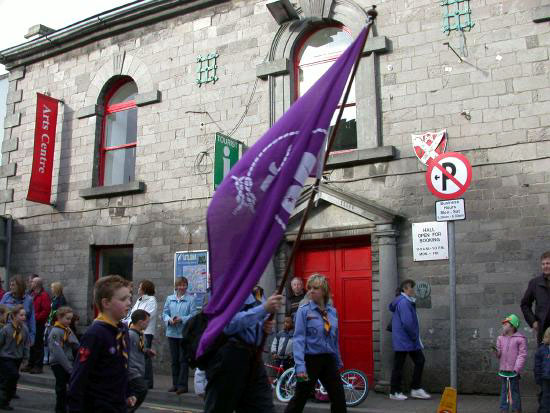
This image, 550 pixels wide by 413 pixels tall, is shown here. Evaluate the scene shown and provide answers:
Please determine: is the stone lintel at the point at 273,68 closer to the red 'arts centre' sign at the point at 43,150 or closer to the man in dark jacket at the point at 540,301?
the red 'arts centre' sign at the point at 43,150

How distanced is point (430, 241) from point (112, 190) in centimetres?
716

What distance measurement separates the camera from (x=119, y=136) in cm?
1470

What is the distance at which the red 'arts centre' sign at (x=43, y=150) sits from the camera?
1464cm

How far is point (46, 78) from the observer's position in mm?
15836

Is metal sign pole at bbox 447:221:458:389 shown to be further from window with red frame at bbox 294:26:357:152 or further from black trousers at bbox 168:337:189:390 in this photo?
window with red frame at bbox 294:26:357:152

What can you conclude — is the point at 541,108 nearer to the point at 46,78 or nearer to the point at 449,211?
the point at 449,211

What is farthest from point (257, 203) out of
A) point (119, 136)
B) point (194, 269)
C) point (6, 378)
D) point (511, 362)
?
point (119, 136)

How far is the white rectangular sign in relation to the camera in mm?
10008

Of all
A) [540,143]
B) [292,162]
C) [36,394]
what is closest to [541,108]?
[540,143]

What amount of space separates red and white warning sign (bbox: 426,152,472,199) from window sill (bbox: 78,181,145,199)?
7366 mm

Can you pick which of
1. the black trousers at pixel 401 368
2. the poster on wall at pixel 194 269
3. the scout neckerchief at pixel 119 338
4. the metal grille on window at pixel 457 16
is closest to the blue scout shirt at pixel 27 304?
the poster on wall at pixel 194 269

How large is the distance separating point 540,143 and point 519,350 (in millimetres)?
3294

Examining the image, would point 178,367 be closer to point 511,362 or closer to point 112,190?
point 112,190

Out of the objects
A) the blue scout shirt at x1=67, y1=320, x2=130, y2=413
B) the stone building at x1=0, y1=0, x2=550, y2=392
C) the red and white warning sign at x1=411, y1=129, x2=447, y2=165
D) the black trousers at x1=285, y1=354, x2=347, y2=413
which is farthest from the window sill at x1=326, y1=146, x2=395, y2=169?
the blue scout shirt at x1=67, y1=320, x2=130, y2=413
